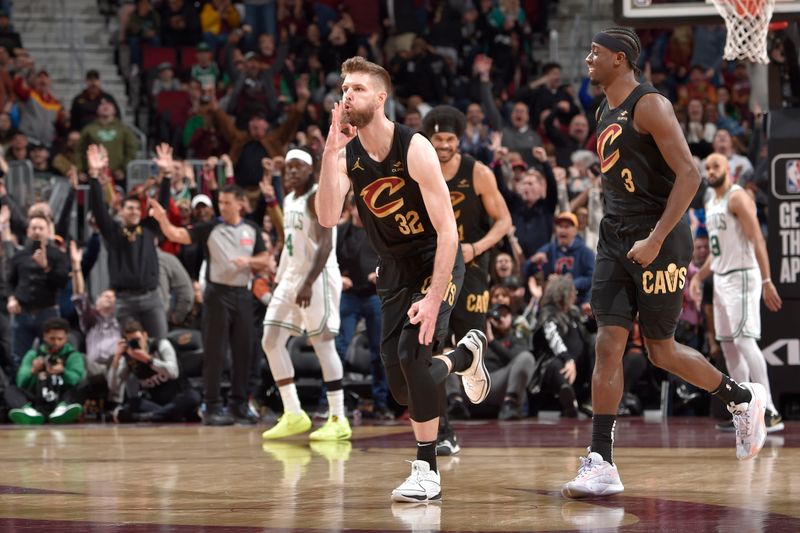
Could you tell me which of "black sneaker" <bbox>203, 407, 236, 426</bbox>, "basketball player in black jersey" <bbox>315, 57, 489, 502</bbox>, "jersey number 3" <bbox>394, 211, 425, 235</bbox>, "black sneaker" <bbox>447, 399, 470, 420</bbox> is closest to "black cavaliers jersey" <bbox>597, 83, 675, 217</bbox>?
"basketball player in black jersey" <bbox>315, 57, 489, 502</bbox>

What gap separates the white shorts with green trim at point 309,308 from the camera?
1039cm

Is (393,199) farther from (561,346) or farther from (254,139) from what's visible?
(254,139)

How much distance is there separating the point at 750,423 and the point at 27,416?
26.6 ft

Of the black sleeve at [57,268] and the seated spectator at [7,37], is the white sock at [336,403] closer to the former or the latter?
the black sleeve at [57,268]

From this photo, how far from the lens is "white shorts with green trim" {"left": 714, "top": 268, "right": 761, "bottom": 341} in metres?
10.5

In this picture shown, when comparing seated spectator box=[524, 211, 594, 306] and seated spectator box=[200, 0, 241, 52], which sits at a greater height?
seated spectator box=[200, 0, 241, 52]

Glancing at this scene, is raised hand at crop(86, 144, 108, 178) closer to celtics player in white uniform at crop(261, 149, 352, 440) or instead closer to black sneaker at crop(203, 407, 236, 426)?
black sneaker at crop(203, 407, 236, 426)

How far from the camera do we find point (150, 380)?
13.0m

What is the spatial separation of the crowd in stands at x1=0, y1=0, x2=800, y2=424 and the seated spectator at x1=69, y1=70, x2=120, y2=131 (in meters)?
0.03

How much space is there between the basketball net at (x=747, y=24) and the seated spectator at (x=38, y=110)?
10100 millimetres

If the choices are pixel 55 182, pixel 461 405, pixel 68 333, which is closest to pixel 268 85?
pixel 55 182

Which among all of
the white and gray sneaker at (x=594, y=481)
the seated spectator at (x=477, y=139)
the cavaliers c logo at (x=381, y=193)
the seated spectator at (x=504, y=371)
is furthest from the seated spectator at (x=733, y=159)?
the cavaliers c logo at (x=381, y=193)

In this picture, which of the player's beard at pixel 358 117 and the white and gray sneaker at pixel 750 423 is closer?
the player's beard at pixel 358 117

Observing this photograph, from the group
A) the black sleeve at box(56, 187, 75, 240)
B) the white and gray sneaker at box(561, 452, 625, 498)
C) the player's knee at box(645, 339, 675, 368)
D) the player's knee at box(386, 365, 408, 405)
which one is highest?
the black sleeve at box(56, 187, 75, 240)
